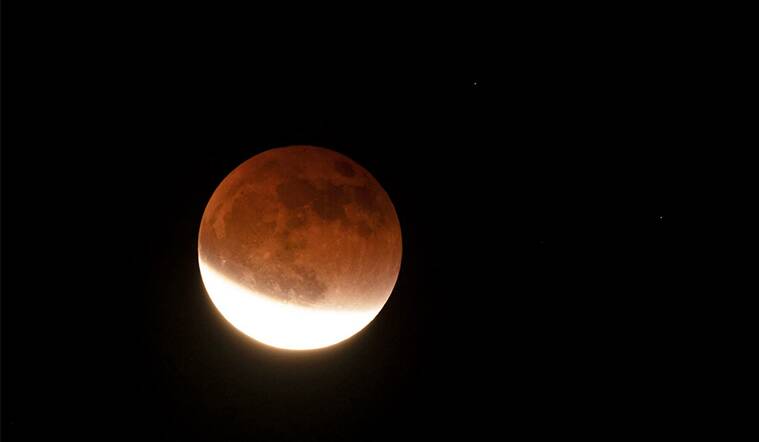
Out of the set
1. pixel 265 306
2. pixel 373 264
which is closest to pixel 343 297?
pixel 373 264

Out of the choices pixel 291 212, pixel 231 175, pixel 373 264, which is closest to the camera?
pixel 291 212

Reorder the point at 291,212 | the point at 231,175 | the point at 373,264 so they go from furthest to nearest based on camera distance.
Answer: the point at 231,175, the point at 373,264, the point at 291,212

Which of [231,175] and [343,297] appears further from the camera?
[231,175]

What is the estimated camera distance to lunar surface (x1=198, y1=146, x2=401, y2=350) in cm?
275

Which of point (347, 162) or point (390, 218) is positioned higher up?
point (347, 162)

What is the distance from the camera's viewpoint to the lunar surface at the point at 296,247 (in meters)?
2.75

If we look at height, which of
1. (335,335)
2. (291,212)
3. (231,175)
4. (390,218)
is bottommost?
(335,335)

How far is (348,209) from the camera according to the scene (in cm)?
287

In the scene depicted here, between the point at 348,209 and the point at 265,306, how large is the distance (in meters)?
0.79

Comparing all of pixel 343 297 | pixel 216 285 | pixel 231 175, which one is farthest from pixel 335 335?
pixel 231 175

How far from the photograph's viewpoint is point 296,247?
8.96 ft

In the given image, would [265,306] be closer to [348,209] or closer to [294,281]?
[294,281]

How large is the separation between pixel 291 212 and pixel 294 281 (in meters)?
0.41

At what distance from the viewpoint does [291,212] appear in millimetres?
2740
